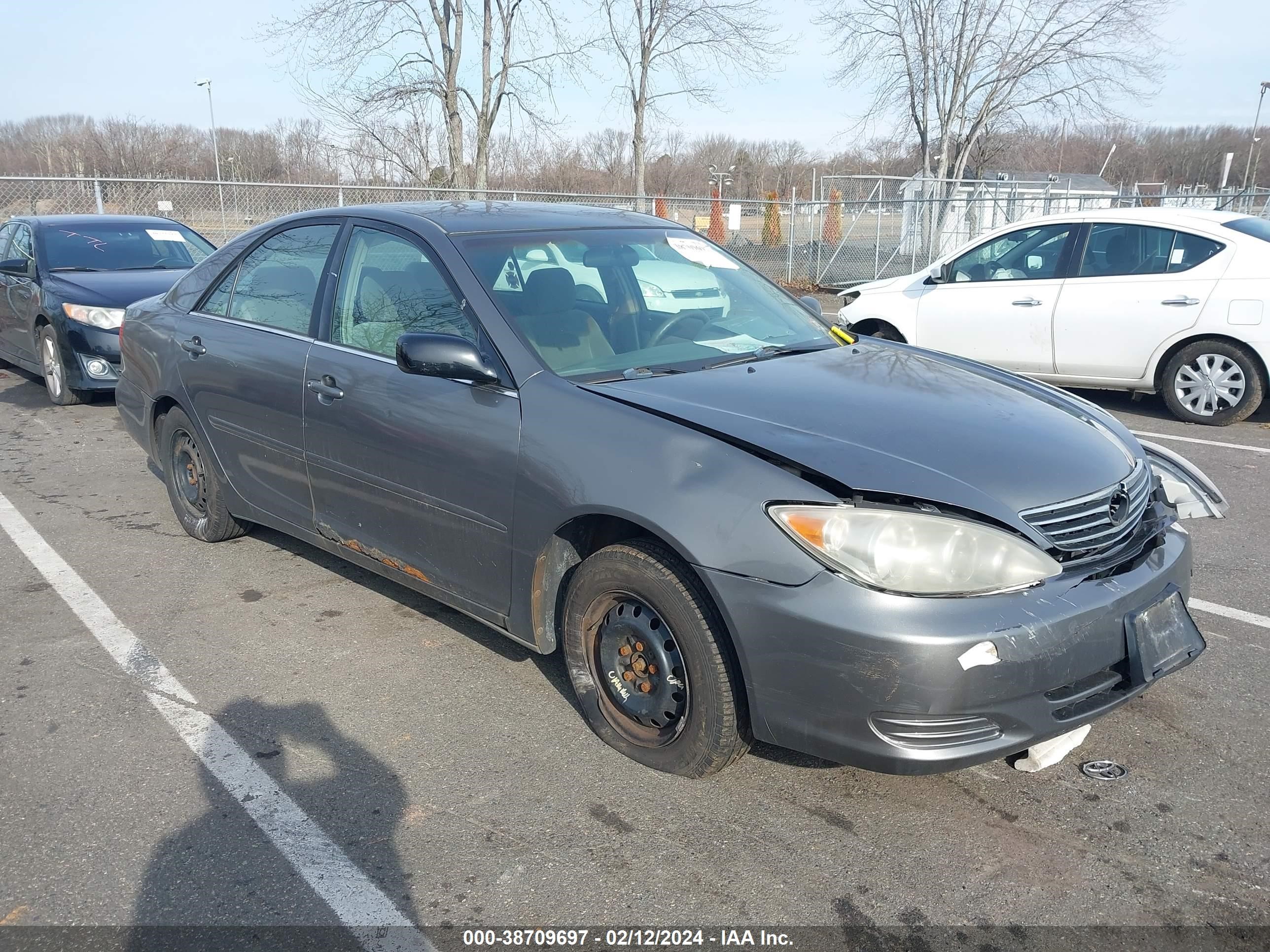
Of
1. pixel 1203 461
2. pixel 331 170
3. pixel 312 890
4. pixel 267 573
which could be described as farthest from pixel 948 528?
pixel 331 170

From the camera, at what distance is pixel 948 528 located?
2.60 m

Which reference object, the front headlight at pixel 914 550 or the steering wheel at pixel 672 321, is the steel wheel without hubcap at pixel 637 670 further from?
the steering wheel at pixel 672 321

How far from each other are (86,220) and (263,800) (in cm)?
844

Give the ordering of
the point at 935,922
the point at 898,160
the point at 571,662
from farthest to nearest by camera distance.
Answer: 1. the point at 898,160
2. the point at 571,662
3. the point at 935,922

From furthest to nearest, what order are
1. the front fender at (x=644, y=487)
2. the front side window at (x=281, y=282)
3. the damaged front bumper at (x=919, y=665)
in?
the front side window at (x=281, y=282) → the front fender at (x=644, y=487) → the damaged front bumper at (x=919, y=665)

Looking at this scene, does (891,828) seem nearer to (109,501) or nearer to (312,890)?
(312,890)

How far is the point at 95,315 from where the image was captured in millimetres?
8375

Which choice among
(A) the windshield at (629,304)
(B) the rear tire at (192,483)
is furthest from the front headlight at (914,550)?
(B) the rear tire at (192,483)

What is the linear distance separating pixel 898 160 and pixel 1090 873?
2630 centimetres

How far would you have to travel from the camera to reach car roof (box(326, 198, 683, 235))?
12.9 feet

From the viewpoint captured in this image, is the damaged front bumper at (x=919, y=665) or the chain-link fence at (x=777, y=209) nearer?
the damaged front bumper at (x=919, y=665)

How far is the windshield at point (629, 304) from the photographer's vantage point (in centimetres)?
351

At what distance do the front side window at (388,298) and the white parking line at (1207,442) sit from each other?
16.9ft

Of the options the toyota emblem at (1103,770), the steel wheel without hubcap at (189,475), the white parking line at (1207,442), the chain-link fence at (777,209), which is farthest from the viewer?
the chain-link fence at (777,209)
